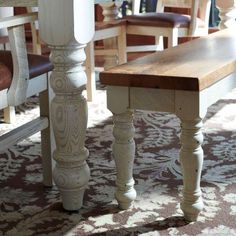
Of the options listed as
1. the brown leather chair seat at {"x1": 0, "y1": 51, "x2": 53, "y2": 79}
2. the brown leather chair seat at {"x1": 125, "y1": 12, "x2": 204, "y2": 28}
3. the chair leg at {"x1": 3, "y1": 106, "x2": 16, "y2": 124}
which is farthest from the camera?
the brown leather chair seat at {"x1": 125, "y1": 12, "x2": 204, "y2": 28}

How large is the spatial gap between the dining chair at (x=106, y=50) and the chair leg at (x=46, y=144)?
1.35 m

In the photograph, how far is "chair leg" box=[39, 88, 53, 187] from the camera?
190cm

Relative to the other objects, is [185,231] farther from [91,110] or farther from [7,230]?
[91,110]

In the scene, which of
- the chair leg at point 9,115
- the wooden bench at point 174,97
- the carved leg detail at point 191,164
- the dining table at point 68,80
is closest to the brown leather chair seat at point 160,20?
the chair leg at point 9,115

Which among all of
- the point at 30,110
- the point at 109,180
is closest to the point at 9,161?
the point at 109,180

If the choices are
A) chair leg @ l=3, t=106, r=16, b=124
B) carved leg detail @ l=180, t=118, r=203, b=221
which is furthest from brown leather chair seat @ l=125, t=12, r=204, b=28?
carved leg detail @ l=180, t=118, r=203, b=221

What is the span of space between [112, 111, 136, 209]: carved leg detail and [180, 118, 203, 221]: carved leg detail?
184mm

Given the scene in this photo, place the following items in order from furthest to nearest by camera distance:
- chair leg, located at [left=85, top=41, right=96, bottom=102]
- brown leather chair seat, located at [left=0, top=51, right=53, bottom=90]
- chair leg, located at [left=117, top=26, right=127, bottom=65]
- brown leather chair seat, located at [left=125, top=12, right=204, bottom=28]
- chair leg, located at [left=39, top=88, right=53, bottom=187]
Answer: chair leg, located at [left=117, top=26, right=127, bottom=65] < brown leather chair seat, located at [left=125, top=12, right=204, bottom=28] < chair leg, located at [left=85, top=41, right=96, bottom=102] < chair leg, located at [left=39, top=88, right=53, bottom=187] < brown leather chair seat, located at [left=0, top=51, right=53, bottom=90]

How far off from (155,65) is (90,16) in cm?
25

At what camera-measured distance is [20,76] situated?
1650 mm

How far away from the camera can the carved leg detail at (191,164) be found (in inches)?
61.6

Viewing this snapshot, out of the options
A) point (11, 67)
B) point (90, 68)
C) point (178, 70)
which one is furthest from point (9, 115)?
point (178, 70)

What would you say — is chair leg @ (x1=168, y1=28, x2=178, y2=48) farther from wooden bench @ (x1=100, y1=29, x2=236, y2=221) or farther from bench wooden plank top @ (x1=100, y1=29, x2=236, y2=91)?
wooden bench @ (x1=100, y1=29, x2=236, y2=221)

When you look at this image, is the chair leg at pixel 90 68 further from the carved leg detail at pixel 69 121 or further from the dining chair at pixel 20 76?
the carved leg detail at pixel 69 121
